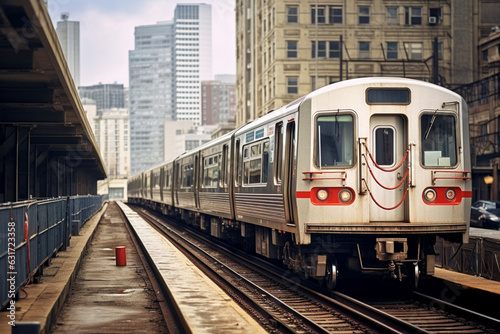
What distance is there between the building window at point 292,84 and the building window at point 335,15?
16.9 feet

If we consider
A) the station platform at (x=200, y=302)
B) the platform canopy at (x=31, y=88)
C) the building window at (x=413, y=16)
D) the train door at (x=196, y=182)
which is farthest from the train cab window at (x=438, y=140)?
the building window at (x=413, y=16)

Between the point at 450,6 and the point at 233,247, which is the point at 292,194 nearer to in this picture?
the point at 233,247

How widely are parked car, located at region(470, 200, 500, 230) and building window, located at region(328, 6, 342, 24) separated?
26865 millimetres

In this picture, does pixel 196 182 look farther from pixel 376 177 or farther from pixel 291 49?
pixel 291 49

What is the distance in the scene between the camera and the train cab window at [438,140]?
11.8m

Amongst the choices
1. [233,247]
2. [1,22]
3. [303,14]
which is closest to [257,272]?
[233,247]

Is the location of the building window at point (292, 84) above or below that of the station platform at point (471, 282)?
above

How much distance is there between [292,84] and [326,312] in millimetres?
47019

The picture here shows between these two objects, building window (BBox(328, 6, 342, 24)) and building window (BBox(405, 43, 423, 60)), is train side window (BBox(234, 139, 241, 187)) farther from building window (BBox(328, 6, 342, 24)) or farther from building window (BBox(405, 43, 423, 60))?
building window (BBox(405, 43, 423, 60))

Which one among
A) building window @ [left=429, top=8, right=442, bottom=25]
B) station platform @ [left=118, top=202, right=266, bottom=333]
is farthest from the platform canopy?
building window @ [left=429, top=8, right=442, bottom=25]

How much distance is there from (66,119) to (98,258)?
13.1 feet

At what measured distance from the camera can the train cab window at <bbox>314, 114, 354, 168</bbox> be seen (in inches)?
457

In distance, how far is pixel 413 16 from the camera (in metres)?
57.6

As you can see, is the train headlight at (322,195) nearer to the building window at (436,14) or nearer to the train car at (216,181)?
the train car at (216,181)
